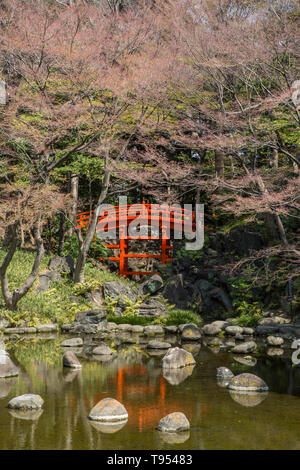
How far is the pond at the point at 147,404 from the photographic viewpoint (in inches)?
195

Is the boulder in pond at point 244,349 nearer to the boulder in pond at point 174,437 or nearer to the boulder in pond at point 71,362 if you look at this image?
the boulder in pond at point 71,362

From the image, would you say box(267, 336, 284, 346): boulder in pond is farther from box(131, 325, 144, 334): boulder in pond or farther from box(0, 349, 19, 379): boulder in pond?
box(0, 349, 19, 379): boulder in pond

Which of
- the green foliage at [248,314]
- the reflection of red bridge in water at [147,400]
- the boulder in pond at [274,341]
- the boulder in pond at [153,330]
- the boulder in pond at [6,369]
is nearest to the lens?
the reflection of red bridge in water at [147,400]

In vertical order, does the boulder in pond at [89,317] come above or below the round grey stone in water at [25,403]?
above

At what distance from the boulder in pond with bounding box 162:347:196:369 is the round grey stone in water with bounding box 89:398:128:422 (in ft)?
9.96

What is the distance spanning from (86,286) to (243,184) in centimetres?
588

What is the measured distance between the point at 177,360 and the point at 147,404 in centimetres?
246

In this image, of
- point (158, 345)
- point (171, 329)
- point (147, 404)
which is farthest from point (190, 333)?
point (147, 404)

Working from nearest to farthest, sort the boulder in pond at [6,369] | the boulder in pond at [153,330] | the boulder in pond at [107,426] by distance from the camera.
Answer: the boulder in pond at [107,426] < the boulder in pond at [6,369] < the boulder in pond at [153,330]

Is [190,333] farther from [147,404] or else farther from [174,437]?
[174,437]

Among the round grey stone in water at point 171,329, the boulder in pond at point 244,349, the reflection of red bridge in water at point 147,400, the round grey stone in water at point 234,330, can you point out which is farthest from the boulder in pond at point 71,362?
the round grey stone in water at point 234,330

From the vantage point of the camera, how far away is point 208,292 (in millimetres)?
15547

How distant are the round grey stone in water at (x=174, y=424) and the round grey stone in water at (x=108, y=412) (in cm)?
52

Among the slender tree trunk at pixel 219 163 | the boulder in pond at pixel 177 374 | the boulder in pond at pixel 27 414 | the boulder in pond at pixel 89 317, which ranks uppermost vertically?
the slender tree trunk at pixel 219 163
